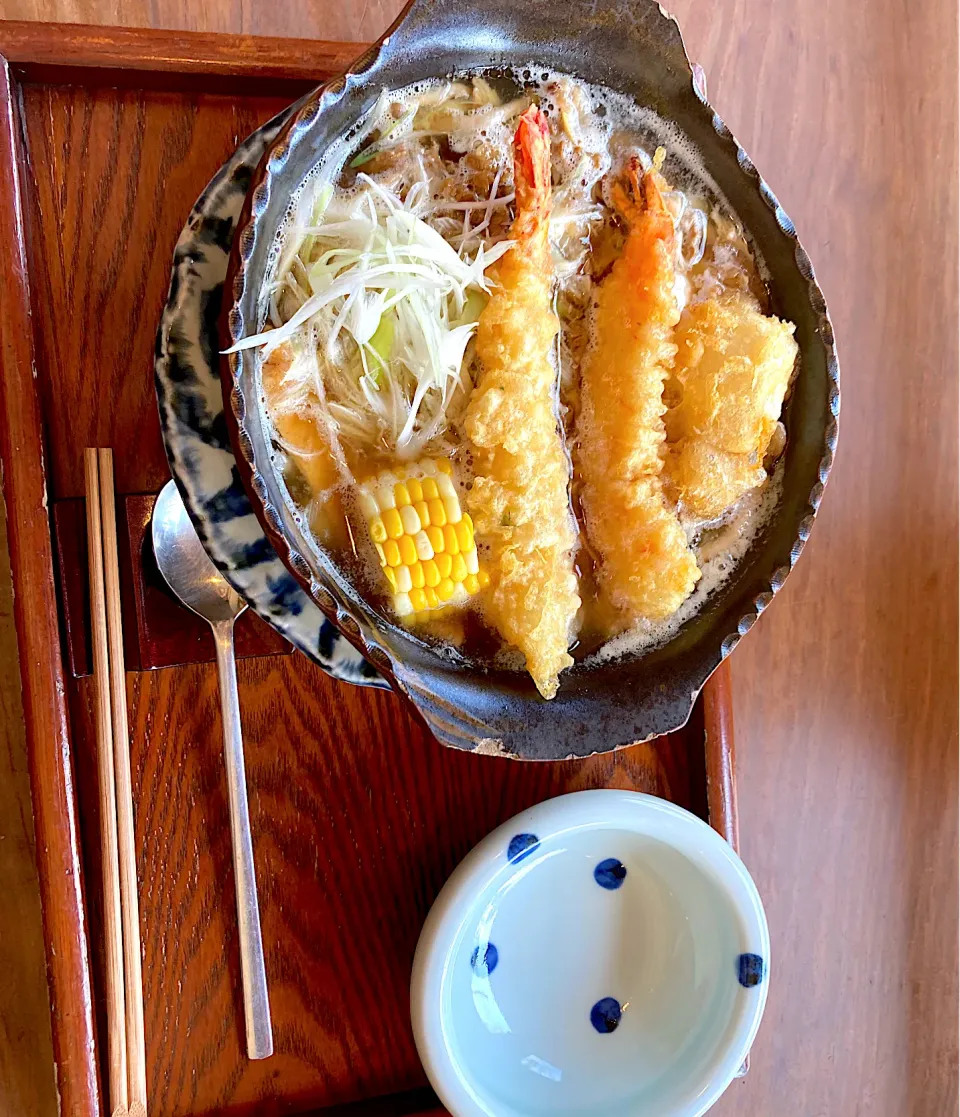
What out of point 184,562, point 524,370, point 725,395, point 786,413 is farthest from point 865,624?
point 184,562

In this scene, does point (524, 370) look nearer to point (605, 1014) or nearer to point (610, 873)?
point (610, 873)

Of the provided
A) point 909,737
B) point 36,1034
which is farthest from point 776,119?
point 36,1034

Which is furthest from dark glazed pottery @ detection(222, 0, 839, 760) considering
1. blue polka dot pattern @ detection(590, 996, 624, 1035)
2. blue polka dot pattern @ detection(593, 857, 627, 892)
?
blue polka dot pattern @ detection(590, 996, 624, 1035)

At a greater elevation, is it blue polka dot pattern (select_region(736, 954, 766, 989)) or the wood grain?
the wood grain

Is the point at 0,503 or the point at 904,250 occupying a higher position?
the point at 904,250

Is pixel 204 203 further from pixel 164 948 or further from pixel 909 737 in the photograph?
pixel 909 737

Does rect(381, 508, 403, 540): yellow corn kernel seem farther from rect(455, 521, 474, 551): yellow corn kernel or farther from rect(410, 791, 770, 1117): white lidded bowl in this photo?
rect(410, 791, 770, 1117): white lidded bowl

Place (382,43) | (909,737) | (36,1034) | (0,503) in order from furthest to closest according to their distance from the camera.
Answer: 1. (909,737)
2. (36,1034)
3. (0,503)
4. (382,43)
